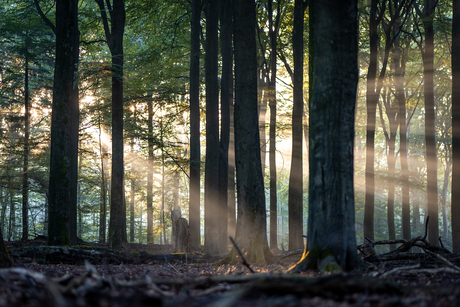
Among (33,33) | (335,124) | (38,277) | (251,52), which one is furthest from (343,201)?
(33,33)

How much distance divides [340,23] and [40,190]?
20.9m

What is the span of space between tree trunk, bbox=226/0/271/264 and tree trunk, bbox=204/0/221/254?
5.32m

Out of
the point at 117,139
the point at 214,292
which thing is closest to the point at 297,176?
the point at 117,139

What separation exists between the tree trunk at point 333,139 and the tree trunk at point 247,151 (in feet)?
9.78

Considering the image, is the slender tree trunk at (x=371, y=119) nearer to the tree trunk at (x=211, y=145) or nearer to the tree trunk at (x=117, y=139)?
the tree trunk at (x=211, y=145)

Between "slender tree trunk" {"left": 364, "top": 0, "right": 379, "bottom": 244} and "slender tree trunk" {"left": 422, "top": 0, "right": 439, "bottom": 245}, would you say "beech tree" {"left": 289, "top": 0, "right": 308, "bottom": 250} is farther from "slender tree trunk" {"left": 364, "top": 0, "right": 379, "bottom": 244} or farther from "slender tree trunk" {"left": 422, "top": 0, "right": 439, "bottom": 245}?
"slender tree trunk" {"left": 422, "top": 0, "right": 439, "bottom": 245}

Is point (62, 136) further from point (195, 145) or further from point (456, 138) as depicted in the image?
A: point (456, 138)

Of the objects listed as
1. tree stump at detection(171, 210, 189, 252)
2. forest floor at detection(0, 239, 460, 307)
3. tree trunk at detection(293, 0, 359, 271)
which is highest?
tree trunk at detection(293, 0, 359, 271)

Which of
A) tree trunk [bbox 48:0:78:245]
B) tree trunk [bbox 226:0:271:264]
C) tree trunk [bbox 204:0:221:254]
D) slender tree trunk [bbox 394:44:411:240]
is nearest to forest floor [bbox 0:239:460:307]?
tree trunk [bbox 226:0:271:264]

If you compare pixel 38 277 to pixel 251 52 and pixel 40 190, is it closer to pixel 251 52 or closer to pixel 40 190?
pixel 251 52

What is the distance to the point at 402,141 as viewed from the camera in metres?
19.5

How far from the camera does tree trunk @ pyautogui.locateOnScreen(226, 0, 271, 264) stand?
7.52m

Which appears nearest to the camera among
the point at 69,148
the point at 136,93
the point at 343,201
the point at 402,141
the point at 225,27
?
the point at 343,201

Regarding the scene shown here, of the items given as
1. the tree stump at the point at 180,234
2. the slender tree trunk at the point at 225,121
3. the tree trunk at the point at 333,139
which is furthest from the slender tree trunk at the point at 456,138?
the tree stump at the point at 180,234
